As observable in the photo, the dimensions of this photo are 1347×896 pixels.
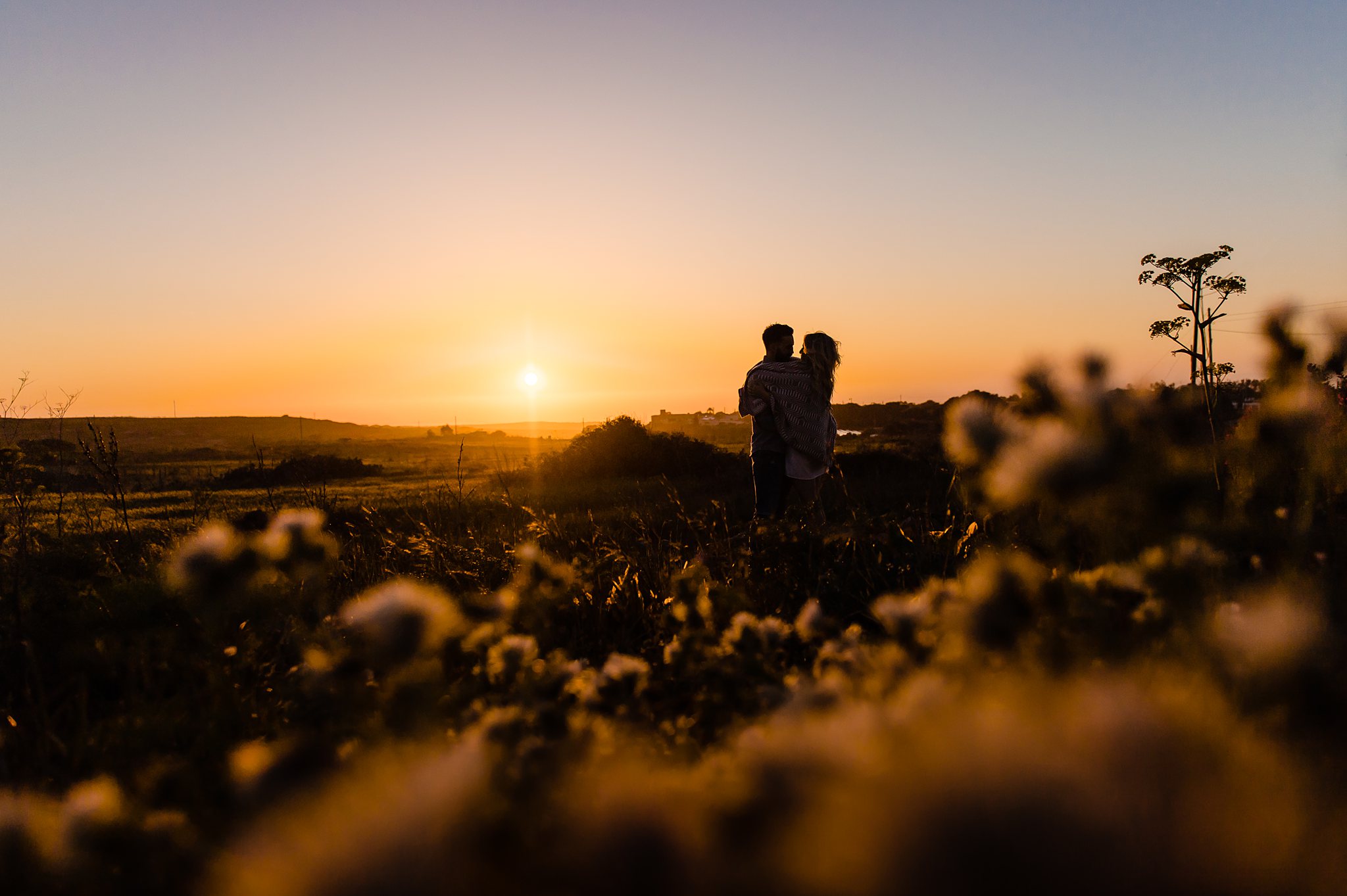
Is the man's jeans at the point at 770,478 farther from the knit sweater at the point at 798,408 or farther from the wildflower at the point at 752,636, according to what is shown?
the wildflower at the point at 752,636

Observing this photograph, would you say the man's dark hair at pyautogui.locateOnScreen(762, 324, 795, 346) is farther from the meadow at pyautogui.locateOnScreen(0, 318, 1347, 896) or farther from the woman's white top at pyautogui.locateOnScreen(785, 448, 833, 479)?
the meadow at pyautogui.locateOnScreen(0, 318, 1347, 896)

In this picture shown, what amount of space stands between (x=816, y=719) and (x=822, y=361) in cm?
673

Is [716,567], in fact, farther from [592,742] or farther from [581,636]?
[592,742]

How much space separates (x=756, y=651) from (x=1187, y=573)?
0.99 meters

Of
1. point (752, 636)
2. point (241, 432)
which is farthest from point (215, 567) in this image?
point (241, 432)

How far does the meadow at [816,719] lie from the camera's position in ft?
2.05

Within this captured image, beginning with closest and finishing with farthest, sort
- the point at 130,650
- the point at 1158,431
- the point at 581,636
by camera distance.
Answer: the point at 1158,431
the point at 130,650
the point at 581,636

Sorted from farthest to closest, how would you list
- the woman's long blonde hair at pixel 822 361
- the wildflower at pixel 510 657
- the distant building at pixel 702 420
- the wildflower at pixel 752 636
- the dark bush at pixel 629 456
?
the distant building at pixel 702 420 → the dark bush at pixel 629 456 → the woman's long blonde hair at pixel 822 361 → the wildflower at pixel 752 636 → the wildflower at pixel 510 657

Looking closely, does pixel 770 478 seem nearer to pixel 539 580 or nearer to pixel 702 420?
pixel 539 580

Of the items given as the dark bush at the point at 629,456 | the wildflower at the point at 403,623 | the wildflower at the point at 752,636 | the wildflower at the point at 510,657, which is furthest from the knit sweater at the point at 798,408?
the dark bush at the point at 629,456

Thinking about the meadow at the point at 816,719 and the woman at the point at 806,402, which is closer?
the meadow at the point at 816,719

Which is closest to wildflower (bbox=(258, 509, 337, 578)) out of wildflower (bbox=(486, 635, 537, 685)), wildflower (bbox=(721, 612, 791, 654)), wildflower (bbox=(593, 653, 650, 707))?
wildflower (bbox=(486, 635, 537, 685))

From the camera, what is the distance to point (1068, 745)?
66 cm

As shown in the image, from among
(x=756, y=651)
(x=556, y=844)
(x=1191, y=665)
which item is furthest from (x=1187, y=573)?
(x=556, y=844)
